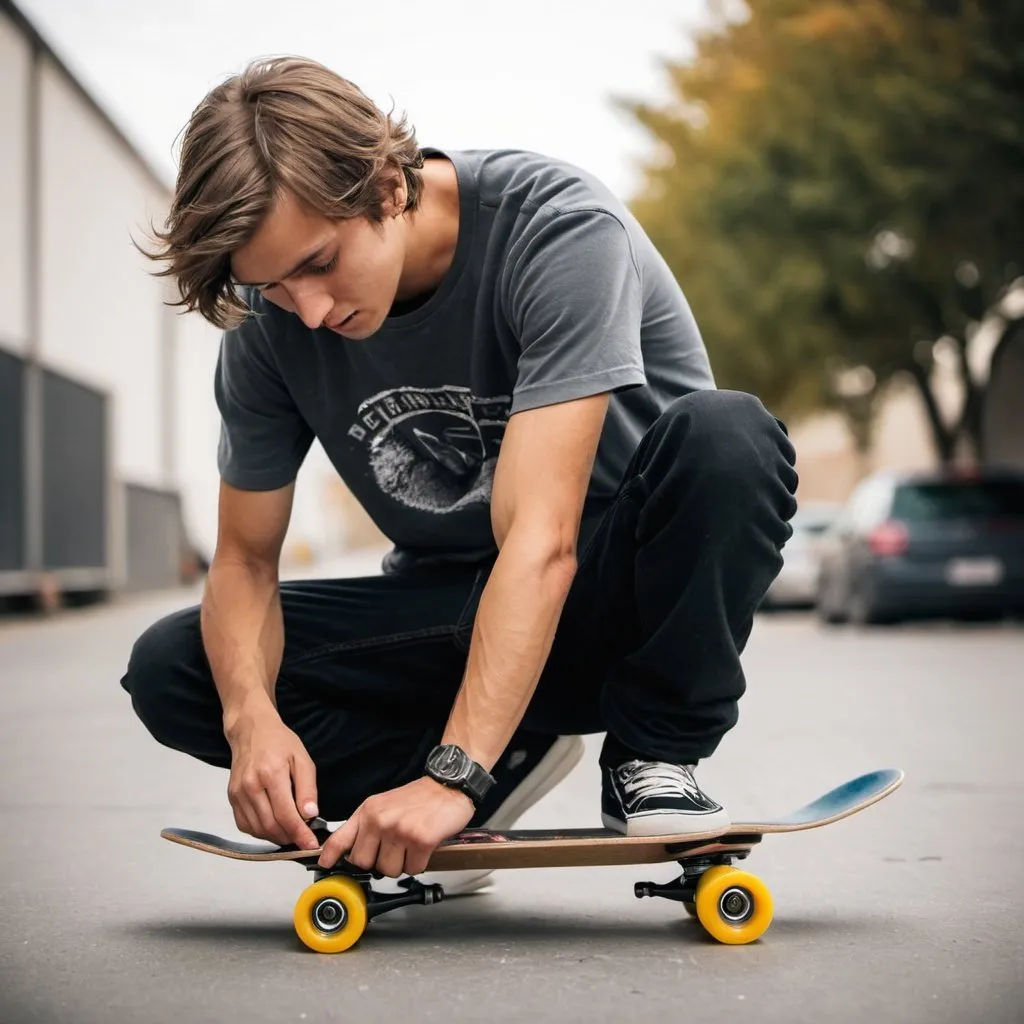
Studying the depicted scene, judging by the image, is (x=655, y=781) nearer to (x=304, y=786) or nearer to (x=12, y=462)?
(x=304, y=786)

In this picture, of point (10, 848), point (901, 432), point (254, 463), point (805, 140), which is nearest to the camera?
point (254, 463)

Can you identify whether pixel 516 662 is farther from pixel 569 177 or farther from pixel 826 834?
pixel 826 834

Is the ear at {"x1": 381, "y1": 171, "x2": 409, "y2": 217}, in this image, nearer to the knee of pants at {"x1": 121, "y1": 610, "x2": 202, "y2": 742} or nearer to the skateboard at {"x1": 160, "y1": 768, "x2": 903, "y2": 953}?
the knee of pants at {"x1": 121, "y1": 610, "x2": 202, "y2": 742}

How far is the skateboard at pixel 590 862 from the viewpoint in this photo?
2717 millimetres

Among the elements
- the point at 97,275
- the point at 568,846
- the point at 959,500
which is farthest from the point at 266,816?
the point at 97,275

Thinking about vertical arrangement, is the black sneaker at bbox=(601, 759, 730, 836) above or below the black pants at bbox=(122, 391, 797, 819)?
below

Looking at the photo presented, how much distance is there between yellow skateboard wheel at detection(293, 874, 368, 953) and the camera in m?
2.78

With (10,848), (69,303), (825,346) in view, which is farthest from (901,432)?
(10,848)

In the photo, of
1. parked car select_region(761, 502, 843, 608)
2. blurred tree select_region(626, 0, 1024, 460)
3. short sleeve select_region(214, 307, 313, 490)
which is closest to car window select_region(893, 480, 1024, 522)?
parked car select_region(761, 502, 843, 608)

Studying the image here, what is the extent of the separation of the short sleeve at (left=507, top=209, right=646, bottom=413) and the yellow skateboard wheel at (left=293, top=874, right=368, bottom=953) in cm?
88

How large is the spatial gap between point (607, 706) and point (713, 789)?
2.10m

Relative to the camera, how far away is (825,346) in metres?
21.6

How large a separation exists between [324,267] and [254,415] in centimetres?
60

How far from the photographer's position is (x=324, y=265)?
9.29 feet
